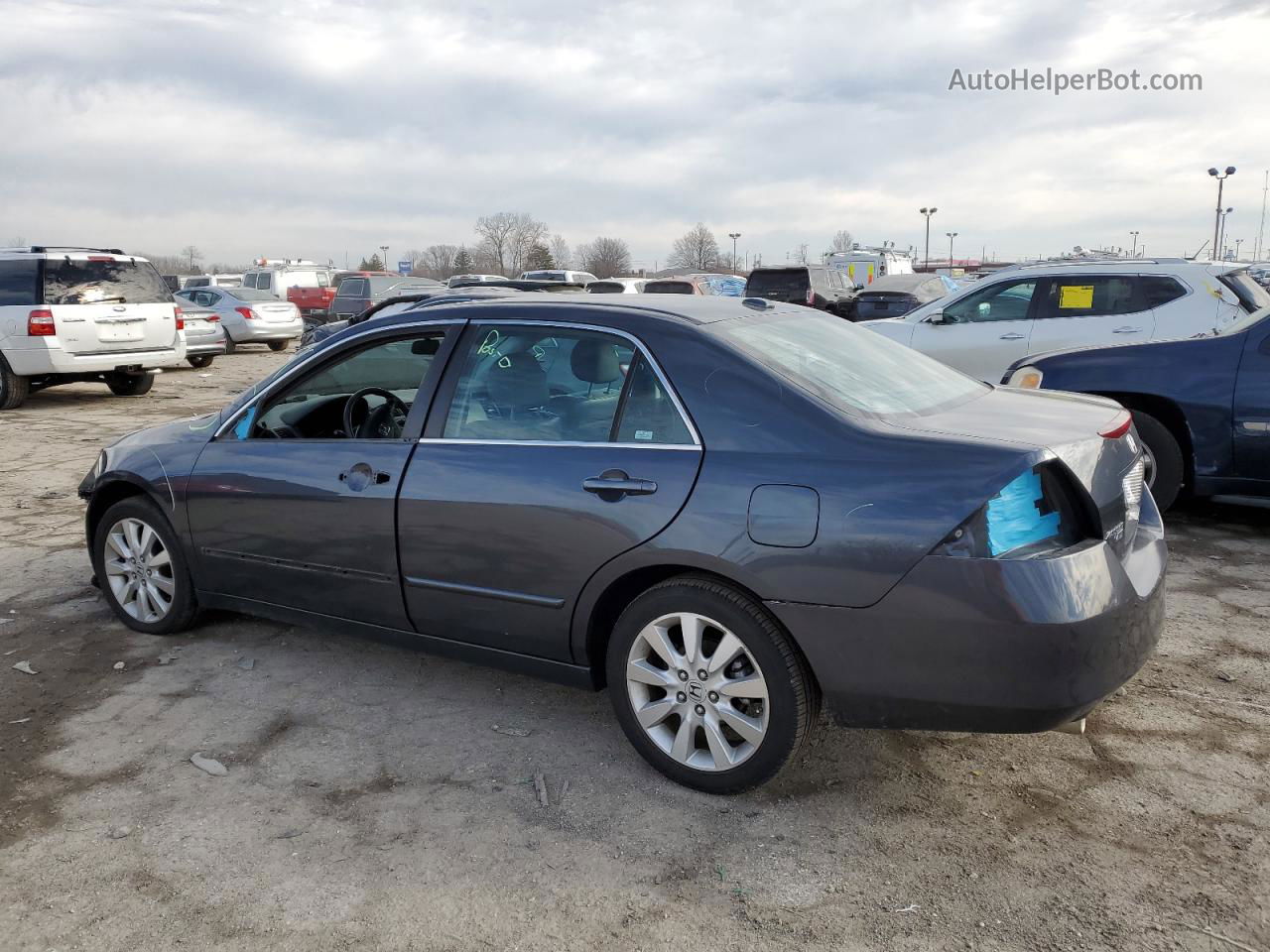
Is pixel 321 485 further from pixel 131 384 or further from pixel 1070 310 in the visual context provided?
pixel 131 384

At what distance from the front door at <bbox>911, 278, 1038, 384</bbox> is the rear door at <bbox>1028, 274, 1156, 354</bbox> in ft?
0.52

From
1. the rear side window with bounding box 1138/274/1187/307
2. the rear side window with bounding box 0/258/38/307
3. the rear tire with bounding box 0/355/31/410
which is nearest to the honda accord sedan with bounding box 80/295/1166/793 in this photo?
the rear side window with bounding box 1138/274/1187/307

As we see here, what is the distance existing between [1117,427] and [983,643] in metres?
1.06

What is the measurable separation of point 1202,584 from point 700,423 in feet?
11.5

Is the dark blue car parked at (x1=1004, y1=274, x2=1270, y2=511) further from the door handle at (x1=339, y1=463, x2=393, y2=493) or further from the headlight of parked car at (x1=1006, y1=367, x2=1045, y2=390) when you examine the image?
the door handle at (x1=339, y1=463, x2=393, y2=493)

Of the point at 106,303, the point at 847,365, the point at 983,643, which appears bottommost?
the point at 983,643

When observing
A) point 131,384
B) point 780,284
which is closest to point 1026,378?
point 131,384

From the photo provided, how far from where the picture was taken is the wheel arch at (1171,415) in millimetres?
6219

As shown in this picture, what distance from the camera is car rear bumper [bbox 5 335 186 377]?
41.1ft

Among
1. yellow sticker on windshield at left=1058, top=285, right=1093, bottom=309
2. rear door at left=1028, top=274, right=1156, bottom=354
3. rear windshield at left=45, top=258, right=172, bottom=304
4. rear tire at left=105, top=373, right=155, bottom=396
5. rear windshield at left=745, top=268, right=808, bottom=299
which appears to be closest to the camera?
rear door at left=1028, top=274, right=1156, bottom=354

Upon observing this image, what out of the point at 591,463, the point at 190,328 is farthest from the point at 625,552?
the point at 190,328

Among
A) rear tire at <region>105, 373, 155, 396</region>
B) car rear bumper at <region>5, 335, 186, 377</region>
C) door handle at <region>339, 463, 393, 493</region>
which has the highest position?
door handle at <region>339, 463, 393, 493</region>

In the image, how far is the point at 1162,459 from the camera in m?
6.29

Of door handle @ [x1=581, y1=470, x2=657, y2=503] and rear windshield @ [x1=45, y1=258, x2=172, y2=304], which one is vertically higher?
rear windshield @ [x1=45, y1=258, x2=172, y2=304]
